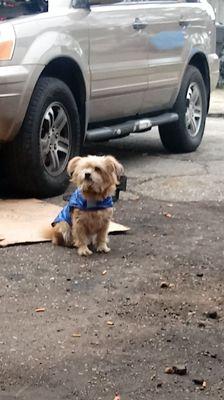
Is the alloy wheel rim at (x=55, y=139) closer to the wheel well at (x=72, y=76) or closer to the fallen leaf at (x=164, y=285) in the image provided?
the wheel well at (x=72, y=76)

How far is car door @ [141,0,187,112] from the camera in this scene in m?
8.55

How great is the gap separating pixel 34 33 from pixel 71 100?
70 cm

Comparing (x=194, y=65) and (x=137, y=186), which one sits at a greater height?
(x=194, y=65)

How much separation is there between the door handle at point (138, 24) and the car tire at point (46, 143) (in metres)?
1.28

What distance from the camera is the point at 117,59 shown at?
7.86 m

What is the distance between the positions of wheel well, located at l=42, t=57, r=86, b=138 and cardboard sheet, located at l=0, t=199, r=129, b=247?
0.98 metres

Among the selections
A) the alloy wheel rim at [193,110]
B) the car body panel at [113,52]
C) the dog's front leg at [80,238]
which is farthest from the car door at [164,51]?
the dog's front leg at [80,238]

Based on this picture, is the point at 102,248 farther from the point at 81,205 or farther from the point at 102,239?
the point at 81,205

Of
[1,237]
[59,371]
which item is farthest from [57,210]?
[59,371]

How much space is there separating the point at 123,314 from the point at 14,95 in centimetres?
244

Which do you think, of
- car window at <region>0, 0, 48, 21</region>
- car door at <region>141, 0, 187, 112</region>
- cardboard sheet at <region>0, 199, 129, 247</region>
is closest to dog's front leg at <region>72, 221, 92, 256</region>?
cardboard sheet at <region>0, 199, 129, 247</region>

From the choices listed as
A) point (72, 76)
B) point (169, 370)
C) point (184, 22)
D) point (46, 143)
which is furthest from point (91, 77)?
point (169, 370)

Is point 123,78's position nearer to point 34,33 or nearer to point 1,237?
point 34,33

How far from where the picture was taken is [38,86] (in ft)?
22.3
